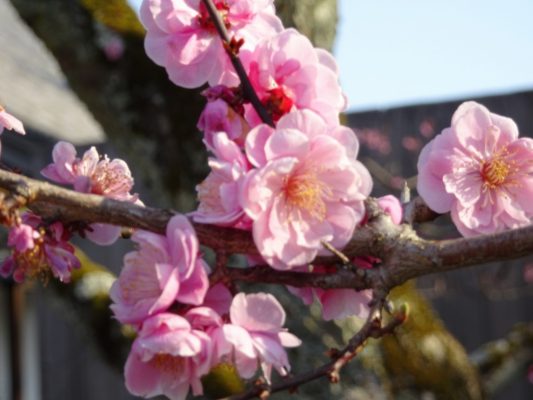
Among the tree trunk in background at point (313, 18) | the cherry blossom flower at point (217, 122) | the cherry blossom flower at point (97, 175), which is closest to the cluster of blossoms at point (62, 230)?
the cherry blossom flower at point (97, 175)

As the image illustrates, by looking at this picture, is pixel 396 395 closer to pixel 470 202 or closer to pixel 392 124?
pixel 470 202

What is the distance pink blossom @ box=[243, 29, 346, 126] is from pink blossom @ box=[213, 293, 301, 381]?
0.59 feet

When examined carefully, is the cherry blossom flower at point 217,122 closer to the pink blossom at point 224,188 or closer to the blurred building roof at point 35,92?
the pink blossom at point 224,188

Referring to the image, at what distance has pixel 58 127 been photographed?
7.27 metres

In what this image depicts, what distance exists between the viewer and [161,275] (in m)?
0.77

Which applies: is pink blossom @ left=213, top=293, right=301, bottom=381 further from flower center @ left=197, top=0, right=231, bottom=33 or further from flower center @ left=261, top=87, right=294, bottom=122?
flower center @ left=197, top=0, right=231, bottom=33

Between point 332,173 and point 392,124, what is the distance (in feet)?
18.2

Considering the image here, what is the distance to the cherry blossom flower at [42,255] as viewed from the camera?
2.66 feet

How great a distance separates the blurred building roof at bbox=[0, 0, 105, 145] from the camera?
271 inches

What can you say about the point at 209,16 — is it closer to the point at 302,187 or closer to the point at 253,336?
the point at 302,187

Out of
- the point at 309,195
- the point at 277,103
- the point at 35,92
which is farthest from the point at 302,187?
the point at 35,92

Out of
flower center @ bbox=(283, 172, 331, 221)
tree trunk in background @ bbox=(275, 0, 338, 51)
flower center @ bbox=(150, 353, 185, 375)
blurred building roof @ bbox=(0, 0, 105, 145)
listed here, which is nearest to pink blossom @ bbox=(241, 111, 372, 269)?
flower center @ bbox=(283, 172, 331, 221)

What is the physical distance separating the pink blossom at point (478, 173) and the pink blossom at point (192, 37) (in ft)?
0.68

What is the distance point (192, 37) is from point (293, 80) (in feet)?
0.39
